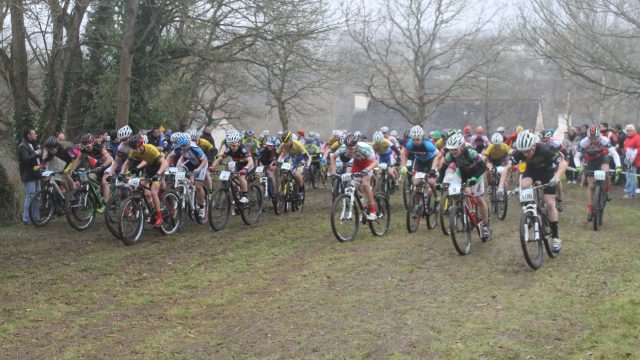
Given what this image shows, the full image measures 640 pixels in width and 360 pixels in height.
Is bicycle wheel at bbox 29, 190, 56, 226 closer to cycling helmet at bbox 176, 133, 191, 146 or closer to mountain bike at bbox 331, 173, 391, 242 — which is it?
cycling helmet at bbox 176, 133, 191, 146

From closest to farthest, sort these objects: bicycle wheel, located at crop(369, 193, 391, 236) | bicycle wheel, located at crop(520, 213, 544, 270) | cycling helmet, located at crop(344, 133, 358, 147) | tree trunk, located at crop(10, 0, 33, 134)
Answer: bicycle wheel, located at crop(520, 213, 544, 270)
cycling helmet, located at crop(344, 133, 358, 147)
bicycle wheel, located at crop(369, 193, 391, 236)
tree trunk, located at crop(10, 0, 33, 134)

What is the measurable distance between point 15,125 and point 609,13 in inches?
689

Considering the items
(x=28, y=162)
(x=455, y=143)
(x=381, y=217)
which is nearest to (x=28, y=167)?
(x=28, y=162)

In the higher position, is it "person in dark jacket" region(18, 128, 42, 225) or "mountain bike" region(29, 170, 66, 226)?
"person in dark jacket" region(18, 128, 42, 225)

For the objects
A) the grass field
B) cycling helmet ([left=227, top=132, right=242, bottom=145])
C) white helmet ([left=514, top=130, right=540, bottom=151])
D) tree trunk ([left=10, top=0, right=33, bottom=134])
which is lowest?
the grass field

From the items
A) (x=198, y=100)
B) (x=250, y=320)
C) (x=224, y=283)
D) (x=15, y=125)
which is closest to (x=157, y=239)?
(x=224, y=283)

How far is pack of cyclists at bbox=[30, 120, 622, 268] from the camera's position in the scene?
31.3 feet

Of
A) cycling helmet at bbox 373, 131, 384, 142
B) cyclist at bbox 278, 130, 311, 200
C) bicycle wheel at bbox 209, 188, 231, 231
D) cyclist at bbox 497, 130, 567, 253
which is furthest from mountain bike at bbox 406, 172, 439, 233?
bicycle wheel at bbox 209, 188, 231, 231

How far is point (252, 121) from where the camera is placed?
43.8m

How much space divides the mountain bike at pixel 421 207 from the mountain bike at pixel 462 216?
71.7 inches

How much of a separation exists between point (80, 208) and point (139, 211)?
7.63 ft

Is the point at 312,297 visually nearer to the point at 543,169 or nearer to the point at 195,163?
the point at 543,169

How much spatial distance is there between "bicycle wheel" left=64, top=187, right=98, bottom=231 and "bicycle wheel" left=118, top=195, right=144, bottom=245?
1960 millimetres

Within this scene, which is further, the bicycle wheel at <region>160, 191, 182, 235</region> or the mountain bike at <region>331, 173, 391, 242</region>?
the bicycle wheel at <region>160, 191, 182, 235</region>
